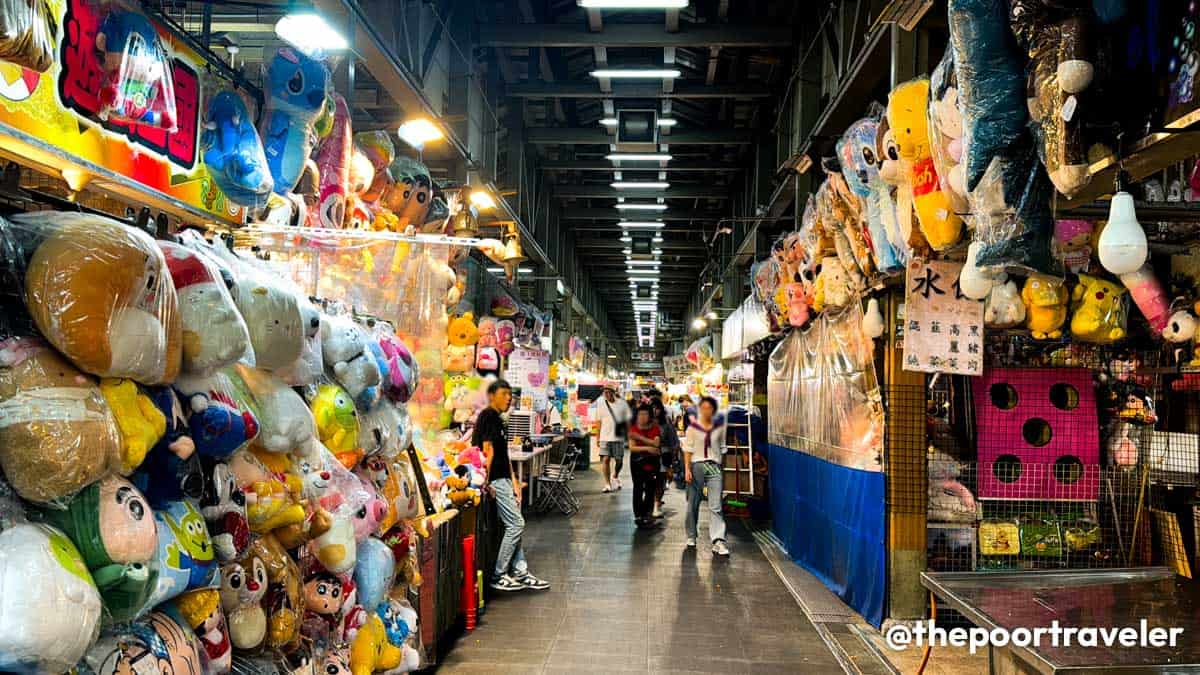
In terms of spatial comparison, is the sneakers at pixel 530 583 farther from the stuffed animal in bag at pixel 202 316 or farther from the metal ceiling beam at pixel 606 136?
the metal ceiling beam at pixel 606 136

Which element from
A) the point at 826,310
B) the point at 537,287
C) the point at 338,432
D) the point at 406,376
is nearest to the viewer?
the point at 338,432

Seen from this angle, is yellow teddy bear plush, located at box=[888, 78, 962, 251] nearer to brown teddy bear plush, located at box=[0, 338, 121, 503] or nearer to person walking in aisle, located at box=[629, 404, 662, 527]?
brown teddy bear plush, located at box=[0, 338, 121, 503]

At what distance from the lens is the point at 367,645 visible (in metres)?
3.61

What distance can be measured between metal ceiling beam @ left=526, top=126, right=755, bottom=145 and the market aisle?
21.7 ft

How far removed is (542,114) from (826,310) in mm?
8093

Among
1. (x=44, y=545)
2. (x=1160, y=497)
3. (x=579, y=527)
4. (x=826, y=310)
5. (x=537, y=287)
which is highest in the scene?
(x=537, y=287)

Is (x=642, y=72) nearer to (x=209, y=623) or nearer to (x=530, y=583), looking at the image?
(x=530, y=583)

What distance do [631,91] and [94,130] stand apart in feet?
29.4

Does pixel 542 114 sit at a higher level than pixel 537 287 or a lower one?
higher

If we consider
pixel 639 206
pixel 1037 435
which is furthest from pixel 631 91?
pixel 1037 435

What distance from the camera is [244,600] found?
2.59 metres

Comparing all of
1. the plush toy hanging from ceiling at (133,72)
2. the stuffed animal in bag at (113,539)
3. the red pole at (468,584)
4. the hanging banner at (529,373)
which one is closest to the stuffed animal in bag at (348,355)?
the plush toy hanging from ceiling at (133,72)

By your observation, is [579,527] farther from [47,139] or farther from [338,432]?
[47,139]

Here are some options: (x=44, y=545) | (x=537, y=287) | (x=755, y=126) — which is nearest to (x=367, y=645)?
(x=44, y=545)
